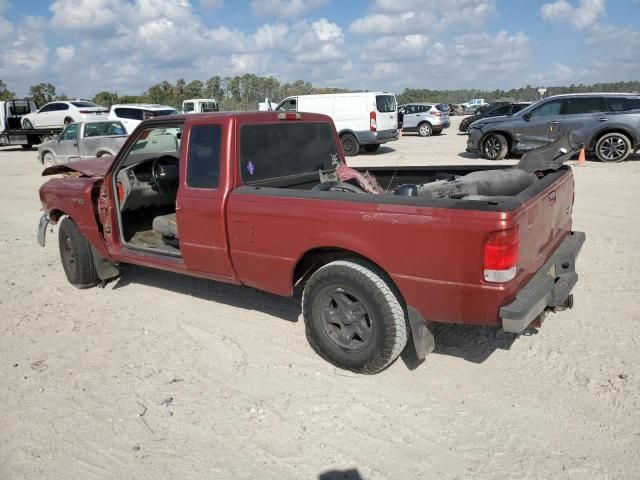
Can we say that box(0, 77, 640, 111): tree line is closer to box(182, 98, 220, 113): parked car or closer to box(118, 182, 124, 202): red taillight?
box(182, 98, 220, 113): parked car

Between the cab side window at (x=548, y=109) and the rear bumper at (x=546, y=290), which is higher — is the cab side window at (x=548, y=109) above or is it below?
above

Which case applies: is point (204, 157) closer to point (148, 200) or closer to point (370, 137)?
point (148, 200)

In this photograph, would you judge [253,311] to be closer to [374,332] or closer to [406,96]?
[374,332]

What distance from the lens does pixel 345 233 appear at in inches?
133

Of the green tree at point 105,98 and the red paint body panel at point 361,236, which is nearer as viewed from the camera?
the red paint body panel at point 361,236

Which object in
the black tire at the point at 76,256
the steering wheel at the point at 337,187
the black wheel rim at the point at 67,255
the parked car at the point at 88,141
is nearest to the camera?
the steering wheel at the point at 337,187

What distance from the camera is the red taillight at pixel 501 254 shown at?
283 centimetres

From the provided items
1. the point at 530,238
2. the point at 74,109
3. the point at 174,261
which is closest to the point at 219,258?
the point at 174,261

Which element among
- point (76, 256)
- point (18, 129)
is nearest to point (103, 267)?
point (76, 256)

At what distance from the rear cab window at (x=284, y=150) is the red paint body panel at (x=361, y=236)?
9cm

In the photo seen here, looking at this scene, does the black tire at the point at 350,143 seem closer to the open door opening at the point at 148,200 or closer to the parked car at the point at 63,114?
the open door opening at the point at 148,200

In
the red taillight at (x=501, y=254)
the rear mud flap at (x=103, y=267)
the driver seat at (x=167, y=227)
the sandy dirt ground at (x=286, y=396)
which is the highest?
the red taillight at (x=501, y=254)

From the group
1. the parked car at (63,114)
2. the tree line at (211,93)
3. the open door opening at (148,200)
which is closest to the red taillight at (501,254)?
the open door opening at (148,200)

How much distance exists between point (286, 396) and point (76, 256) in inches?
127
